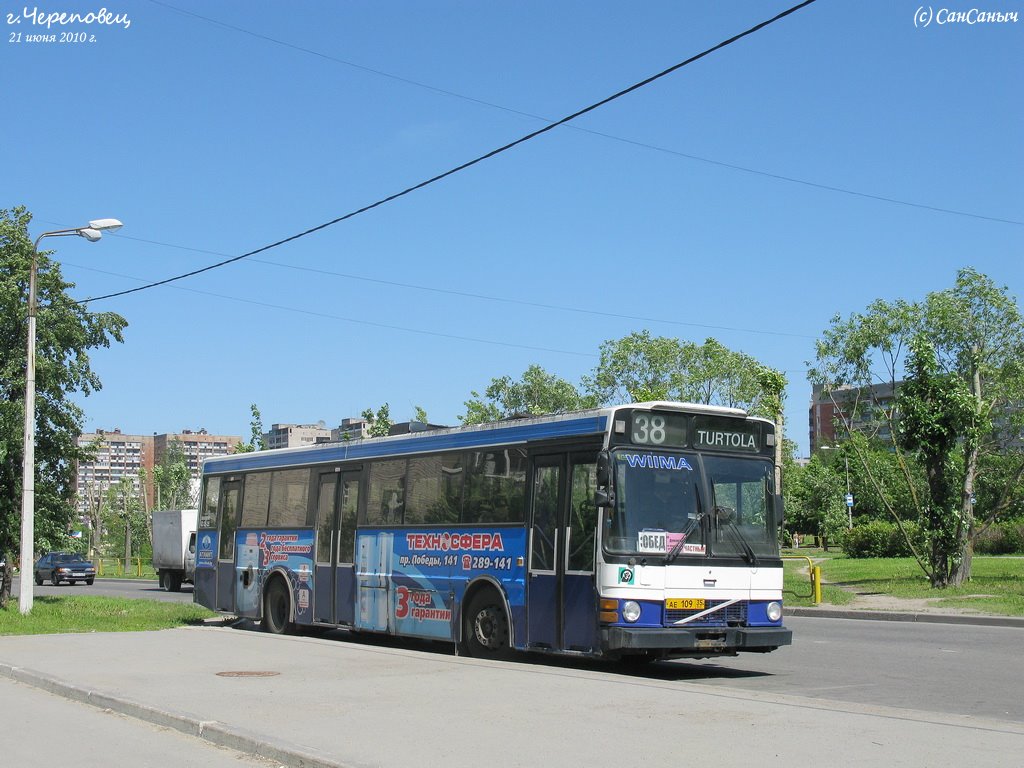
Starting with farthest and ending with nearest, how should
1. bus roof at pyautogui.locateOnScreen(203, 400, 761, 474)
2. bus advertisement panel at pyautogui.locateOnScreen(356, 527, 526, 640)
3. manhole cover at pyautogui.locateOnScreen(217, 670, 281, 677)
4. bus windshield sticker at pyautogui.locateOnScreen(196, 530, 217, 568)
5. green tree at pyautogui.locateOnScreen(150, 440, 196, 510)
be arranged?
1. green tree at pyautogui.locateOnScreen(150, 440, 196, 510)
2. bus windshield sticker at pyautogui.locateOnScreen(196, 530, 217, 568)
3. bus advertisement panel at pyautogui.locateOnScreen(356, 527, 526, 640)
4. bus roof at pyautogui.locateOnScreen(203, 400, 761, 474)
5. manhole cover at pyautogui.locateOnScreen(217, 670, 281, 677)

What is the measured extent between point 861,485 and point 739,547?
73.9 meters

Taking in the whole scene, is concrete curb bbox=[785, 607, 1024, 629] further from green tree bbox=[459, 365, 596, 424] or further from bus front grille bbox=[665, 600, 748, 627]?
green tree bbox=[459, 365, 596, 424]

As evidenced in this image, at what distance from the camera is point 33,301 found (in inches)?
952

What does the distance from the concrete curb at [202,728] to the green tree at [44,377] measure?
14271mm

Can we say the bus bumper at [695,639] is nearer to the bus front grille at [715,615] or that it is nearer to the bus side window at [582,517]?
the bus front grille at [715,615]

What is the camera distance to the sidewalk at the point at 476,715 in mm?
7996

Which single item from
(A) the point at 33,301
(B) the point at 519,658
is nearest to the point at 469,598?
(B) the point at 519,658

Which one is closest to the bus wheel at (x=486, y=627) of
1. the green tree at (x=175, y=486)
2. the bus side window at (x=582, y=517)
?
the bus side window at (x=582, y=517)

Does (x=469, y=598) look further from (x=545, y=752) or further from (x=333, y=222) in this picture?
(x=333, y=222)

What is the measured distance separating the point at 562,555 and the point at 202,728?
5362 mm

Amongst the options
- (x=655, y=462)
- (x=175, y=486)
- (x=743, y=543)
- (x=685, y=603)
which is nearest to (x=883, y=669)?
(x=743, y=543)

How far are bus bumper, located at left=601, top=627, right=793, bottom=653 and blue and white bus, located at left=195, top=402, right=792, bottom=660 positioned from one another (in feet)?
0.05

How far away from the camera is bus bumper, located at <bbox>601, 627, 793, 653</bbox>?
41.8 ft

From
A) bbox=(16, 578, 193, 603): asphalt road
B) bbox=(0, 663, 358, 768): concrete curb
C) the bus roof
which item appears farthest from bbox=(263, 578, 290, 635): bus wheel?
bbox=(16, 578, 193, 603): asphalt road
